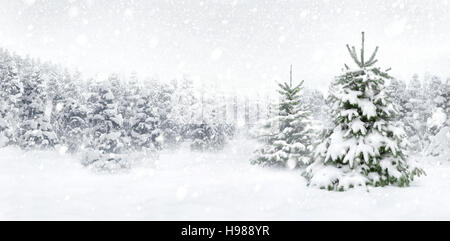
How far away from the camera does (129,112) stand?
42.8 m

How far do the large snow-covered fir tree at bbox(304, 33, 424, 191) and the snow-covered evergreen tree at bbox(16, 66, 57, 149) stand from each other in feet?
114

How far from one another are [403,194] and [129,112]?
34584 mm

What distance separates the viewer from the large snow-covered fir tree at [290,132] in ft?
75.7

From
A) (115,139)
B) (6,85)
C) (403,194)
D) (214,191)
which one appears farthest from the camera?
(6,85)

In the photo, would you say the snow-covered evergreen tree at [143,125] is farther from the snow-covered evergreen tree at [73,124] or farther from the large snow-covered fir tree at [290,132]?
the large snow-covered fir tree at [290,132]

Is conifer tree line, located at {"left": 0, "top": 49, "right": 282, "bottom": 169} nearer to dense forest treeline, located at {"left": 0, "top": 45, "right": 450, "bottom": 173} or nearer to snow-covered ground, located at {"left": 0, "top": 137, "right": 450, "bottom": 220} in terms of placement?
dense forest treeline, located at {"left": 0, "top": 45, "right": 450, "bottom": 173}

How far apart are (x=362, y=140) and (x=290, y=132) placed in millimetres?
10311

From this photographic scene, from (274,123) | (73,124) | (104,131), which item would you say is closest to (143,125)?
(104,131)

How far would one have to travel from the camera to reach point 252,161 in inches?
1033

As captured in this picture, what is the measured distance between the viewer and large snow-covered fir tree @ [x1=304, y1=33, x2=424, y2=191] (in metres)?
13.3

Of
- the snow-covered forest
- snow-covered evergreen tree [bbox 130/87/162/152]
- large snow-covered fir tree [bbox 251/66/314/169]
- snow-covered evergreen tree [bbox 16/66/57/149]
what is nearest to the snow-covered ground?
the snow-covered forest

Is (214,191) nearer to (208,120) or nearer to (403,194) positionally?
(403,194)

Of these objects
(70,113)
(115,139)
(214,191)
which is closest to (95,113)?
(115,139)

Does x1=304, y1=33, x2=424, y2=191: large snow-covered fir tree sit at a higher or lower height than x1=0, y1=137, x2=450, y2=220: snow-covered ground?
higher
